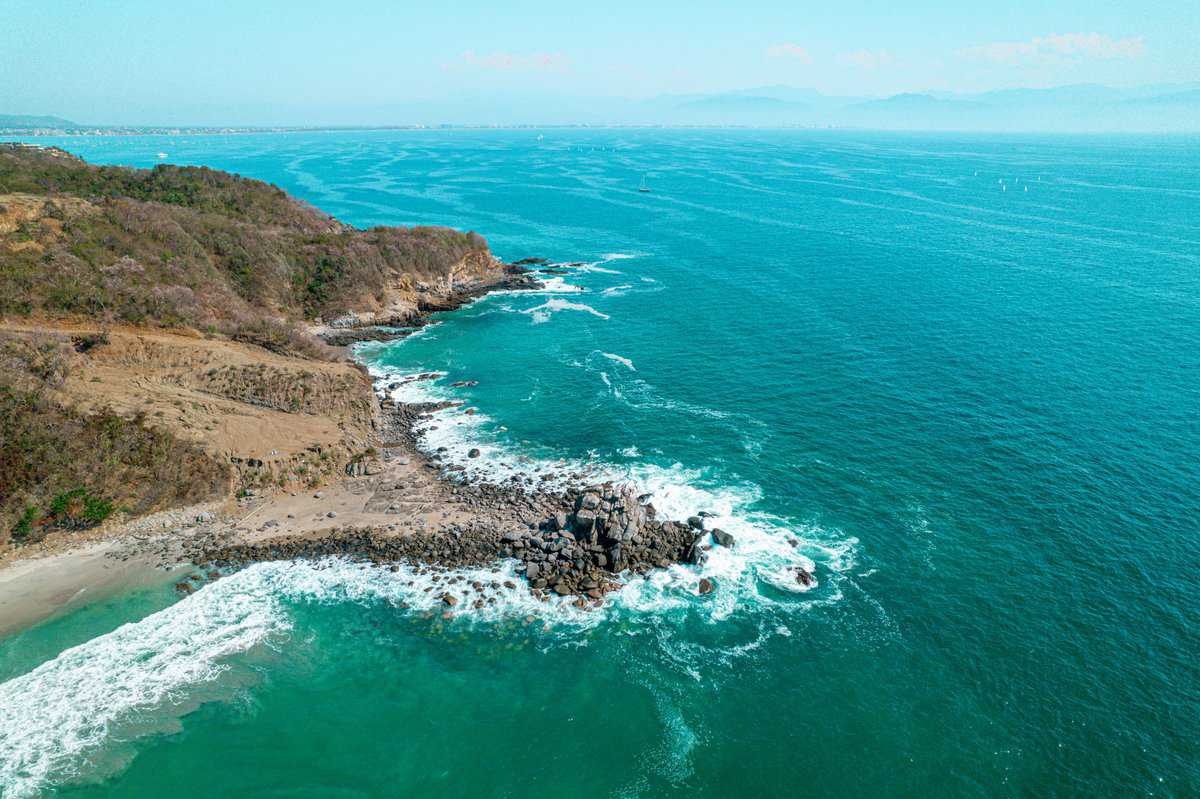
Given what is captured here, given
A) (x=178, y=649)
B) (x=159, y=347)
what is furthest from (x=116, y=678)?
(x=159, y=347)

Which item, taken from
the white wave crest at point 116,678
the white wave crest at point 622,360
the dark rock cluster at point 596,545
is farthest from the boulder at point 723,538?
the white wave crest at point 622,360

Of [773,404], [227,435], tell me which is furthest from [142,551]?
[773,404]

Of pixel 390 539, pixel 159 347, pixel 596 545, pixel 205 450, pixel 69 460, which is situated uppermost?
pixel 159 347

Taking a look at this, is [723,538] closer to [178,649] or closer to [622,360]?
[178,649]

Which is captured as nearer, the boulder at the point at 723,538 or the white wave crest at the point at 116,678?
the white wave crest at the point at 116,678

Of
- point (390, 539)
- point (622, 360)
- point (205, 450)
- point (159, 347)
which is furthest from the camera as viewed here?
point (622, 360)

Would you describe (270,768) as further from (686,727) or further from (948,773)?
(948,773)

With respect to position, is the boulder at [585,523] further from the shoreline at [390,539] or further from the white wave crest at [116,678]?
the white wave crest at [116,678]

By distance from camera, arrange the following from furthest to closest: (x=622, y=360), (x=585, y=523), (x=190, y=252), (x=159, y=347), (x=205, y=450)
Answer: (x=622, y=360) → (x=190, y=252) → (x=159, y=347) → (x=205, y=450) → (x=585, y=523)

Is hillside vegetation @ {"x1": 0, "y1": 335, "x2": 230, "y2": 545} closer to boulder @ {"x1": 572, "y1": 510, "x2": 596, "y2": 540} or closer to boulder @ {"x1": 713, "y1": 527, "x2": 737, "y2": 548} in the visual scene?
boulder @ {"x1": 572, "y1": 510, "x2": 596, "y2": 540}

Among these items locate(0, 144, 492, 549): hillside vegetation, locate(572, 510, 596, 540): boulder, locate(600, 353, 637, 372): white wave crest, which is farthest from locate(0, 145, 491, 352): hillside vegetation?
locate(572, 510, 596, 540): boulder
